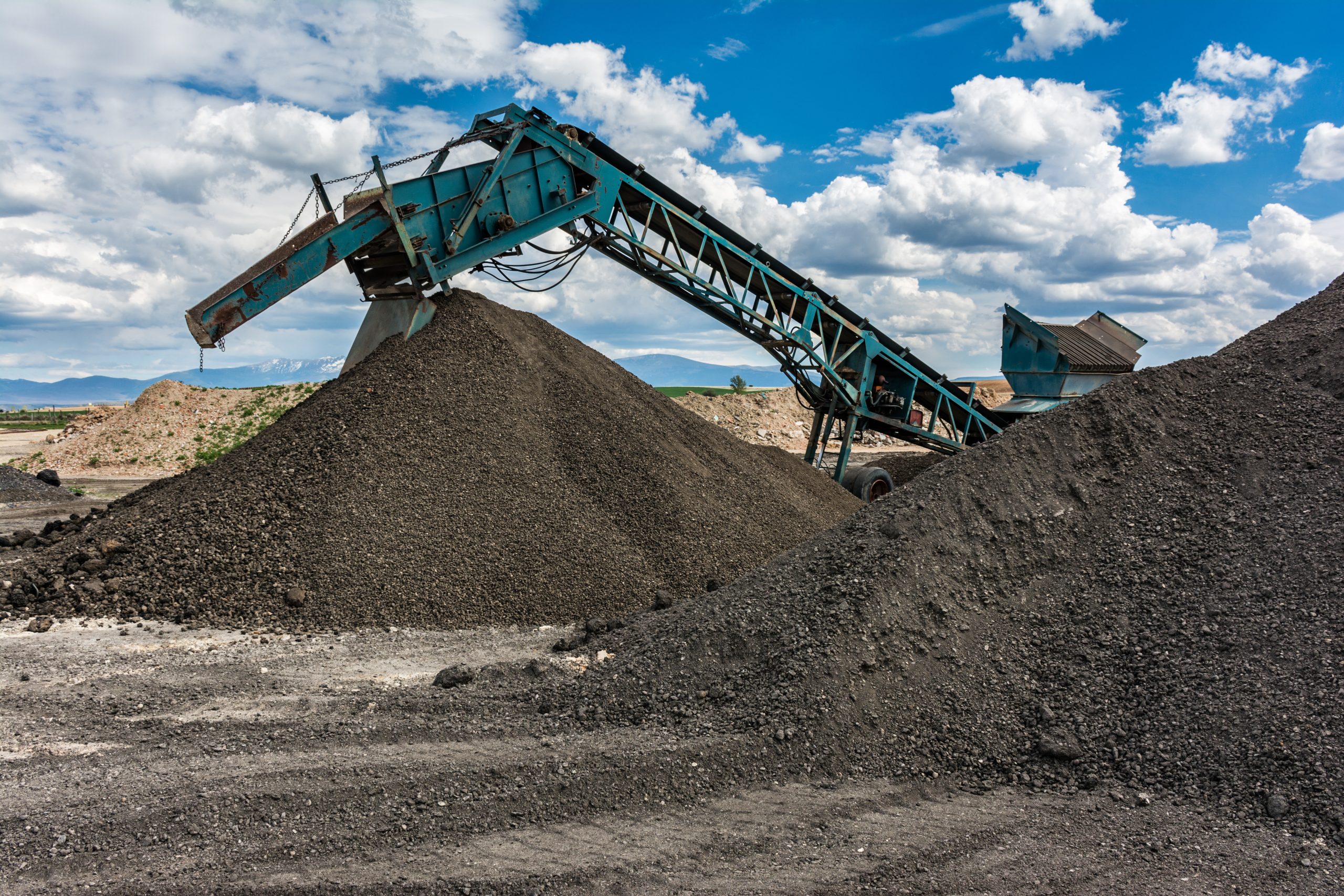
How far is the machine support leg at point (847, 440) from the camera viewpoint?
12484 millimetres

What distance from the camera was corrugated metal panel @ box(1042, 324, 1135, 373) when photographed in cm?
1329

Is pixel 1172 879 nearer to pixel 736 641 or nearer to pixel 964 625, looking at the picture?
pixel 964 625

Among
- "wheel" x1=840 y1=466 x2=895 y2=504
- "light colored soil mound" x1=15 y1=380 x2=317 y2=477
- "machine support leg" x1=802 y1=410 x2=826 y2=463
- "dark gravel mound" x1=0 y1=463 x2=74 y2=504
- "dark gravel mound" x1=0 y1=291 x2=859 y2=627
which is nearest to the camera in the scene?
"dark gravel mound" x1=0 y1=291 x2=859 y2=627

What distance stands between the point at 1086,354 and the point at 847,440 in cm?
436

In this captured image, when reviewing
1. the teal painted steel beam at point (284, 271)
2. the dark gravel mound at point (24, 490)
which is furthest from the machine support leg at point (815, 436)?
the dark gravel mound at point (24, 490)

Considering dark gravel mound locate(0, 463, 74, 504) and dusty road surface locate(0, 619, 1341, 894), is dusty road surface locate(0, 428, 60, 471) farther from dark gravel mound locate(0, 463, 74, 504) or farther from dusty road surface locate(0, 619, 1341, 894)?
dusty road surface locate(0, 619, 1341, 894)

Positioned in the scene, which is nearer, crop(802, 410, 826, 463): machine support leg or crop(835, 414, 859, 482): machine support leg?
crop(835, 414, 859, 482): machine support leg

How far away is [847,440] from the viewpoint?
12516 millimetres

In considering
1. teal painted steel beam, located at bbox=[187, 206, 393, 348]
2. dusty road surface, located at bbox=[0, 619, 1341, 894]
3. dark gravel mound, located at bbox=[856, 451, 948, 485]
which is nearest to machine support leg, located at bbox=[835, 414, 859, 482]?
dark gravel mound, located at bbox=[856, 451, 948, 485]

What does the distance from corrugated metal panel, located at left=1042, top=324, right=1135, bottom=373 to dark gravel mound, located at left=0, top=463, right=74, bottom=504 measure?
1713 centimetres

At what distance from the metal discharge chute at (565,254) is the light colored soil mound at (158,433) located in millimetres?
13056

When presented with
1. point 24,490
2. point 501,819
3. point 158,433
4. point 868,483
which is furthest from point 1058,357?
point 158,433

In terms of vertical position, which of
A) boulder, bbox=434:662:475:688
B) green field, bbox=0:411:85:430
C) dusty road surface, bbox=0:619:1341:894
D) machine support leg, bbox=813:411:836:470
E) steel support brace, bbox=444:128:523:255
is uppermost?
green field, bbox=0:411:85:430

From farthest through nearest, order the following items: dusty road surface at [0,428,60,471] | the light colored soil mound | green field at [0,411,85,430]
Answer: green field at [0,411,85,430]
dusty road surface at [0,428,60,471]
the light colored soil mound
